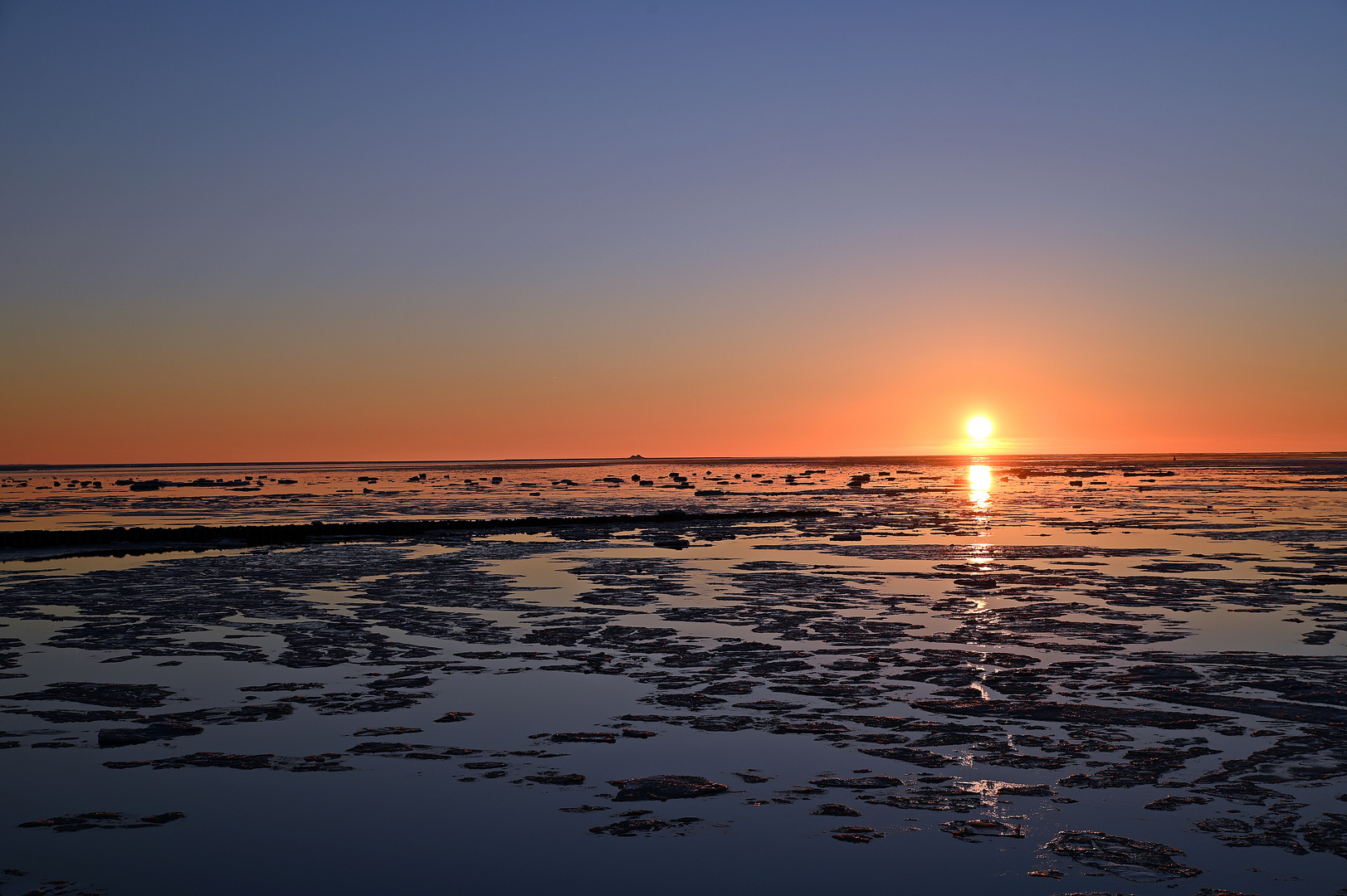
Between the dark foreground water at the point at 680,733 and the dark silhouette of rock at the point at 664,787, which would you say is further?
the dark silhouette of rock at the point at 664,787

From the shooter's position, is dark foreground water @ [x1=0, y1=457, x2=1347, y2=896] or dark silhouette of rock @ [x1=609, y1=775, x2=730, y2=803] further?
dark silhouette of rock @ [x1=609, y1=775, x2=730, y2=803]

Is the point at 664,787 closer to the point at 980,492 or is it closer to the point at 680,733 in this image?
the point at 680,733

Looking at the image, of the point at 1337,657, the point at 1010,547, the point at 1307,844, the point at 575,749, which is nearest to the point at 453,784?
the point at 575,749

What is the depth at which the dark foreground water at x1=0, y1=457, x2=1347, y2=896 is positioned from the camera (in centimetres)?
666

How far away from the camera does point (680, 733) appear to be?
9711 millimetres

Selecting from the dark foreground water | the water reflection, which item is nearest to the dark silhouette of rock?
the dark foreground water

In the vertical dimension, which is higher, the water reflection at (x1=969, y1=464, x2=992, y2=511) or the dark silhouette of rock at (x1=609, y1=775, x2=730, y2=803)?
the water reflection at (x1=969, y1=464, x2=992, y2=511)

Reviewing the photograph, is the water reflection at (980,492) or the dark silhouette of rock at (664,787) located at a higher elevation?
the water reflection at (980,492)

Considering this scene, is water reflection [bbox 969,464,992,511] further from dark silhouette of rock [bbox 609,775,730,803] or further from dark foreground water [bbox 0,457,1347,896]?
dark silhouette of rock [bbox 609,775,730,803]

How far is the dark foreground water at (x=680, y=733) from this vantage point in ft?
21.9

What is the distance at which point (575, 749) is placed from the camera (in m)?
9.18

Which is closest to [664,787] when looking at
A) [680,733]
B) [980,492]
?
[680,733]

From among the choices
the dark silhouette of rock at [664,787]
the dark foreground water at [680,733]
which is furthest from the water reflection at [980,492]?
the dark silhouette of rock at [664,787]

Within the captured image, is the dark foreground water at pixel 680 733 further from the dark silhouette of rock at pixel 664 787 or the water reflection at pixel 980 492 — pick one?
the water reflection at pixel 980 492
